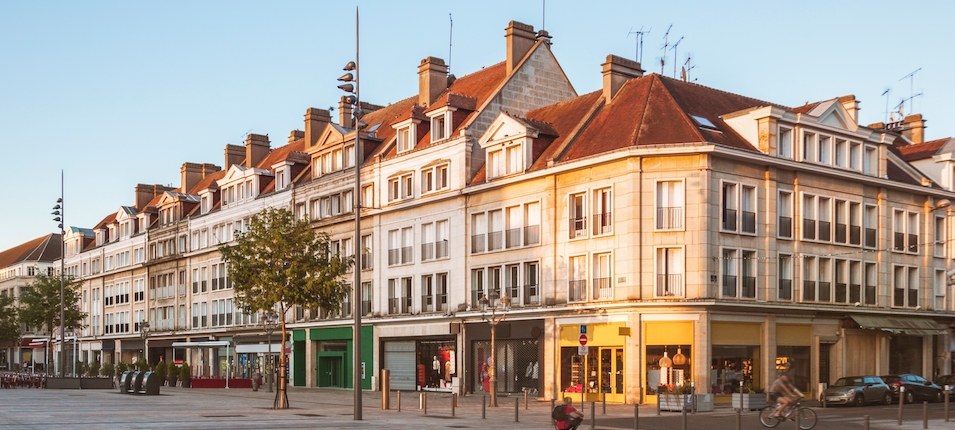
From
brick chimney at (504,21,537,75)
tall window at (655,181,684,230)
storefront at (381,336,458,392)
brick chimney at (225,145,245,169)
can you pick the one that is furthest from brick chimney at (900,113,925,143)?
brick chimney at (225,145,245,169)

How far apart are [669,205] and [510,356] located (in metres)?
10.9

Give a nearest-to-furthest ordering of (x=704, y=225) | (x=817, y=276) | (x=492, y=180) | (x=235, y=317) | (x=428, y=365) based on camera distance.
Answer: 1. (x=704, y=225)
2. (x=817, y=276)
3. (x=492, y=180)
4. (x=428, y=365)
5. (x=235, y=317)

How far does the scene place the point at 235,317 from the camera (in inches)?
2756

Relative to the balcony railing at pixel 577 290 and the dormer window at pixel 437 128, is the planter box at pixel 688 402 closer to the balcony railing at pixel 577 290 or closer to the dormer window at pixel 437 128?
the balcony railing at pixel 577 290

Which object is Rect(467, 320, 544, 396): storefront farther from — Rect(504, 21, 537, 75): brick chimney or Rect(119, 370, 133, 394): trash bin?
Rect(119, 370, 133, 394): trash bin

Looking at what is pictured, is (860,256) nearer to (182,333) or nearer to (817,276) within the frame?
(817,276)

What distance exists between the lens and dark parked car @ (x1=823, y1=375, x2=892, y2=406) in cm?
3869

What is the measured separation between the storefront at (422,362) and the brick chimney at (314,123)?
1670 centimetres

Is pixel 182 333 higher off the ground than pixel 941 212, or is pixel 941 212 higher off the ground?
pixel 941 212

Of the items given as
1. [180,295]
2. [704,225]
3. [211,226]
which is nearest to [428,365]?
[704,225]

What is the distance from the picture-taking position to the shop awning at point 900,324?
44.9 m

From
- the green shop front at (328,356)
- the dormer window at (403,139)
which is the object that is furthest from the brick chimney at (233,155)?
the dormer window at (403,139)

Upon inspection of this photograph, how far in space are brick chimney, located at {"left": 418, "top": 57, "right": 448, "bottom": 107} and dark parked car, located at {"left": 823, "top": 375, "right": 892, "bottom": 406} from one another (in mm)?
26522

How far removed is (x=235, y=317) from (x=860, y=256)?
4043 cm
